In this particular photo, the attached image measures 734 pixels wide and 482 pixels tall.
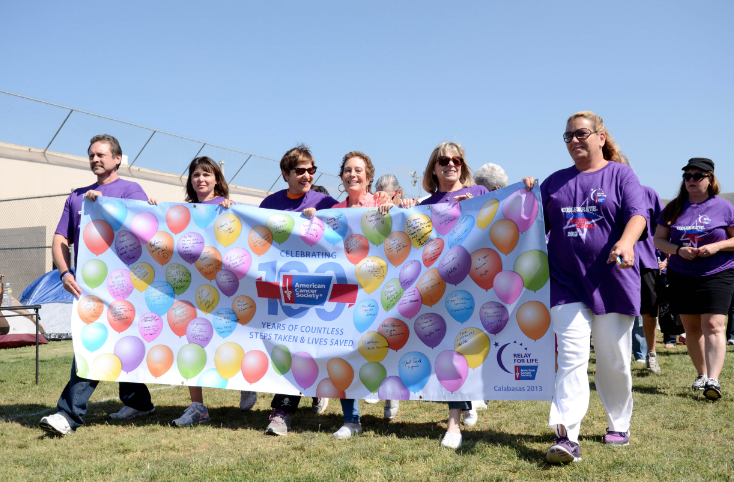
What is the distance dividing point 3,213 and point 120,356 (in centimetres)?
1352

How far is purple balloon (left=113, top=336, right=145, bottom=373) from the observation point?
479 cm

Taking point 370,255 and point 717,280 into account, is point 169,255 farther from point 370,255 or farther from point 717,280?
point 717,280

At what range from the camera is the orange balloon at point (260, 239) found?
479 cm

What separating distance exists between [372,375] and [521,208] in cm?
160

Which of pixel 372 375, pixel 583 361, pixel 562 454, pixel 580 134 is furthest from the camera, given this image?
pixel 372 375

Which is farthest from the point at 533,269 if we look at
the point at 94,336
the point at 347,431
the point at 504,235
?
the point at 94,336

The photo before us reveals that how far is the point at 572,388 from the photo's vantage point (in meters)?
3.63

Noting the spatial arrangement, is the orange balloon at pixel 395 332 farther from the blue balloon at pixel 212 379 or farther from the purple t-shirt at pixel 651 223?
the purple t-shirt at pixel 651 223

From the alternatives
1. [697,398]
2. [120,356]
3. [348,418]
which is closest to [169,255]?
[120,356]

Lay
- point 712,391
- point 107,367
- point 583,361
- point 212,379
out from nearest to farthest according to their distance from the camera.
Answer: point 583,361
point 212,379
point 107,367
point 712,391

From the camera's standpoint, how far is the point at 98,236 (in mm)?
4945

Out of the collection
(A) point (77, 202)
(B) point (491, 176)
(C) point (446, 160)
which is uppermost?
(B) point (491, 176)

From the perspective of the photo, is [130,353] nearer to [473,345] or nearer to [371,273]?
[371,273]

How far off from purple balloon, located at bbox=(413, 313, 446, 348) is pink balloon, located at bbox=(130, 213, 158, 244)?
90.7 inches
